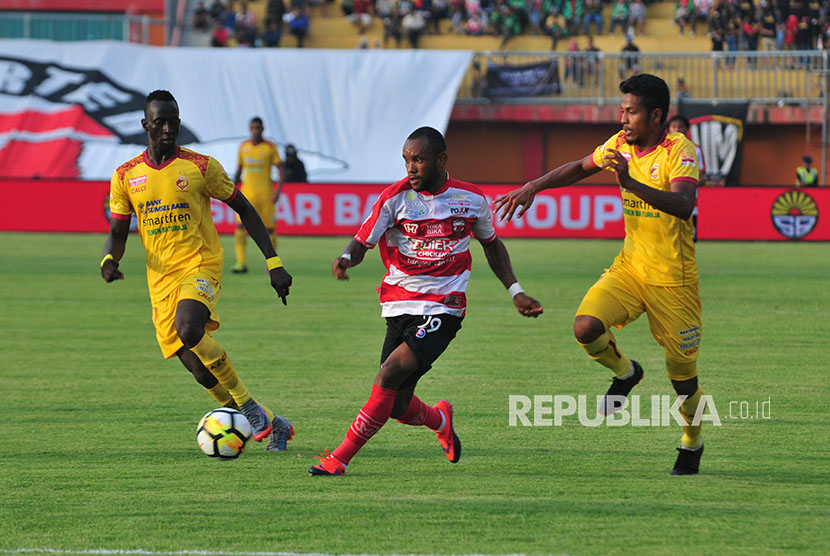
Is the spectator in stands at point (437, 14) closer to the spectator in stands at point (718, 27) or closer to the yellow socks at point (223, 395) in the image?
the spectator in stands at point (718, 27)

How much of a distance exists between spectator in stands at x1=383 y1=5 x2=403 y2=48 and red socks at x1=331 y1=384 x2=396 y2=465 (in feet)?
106

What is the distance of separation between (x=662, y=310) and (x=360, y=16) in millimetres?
33213

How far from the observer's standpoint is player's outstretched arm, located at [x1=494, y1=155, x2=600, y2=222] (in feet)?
20.1

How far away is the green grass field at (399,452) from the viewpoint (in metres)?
4.95

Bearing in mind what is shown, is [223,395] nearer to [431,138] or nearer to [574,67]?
[431,138]

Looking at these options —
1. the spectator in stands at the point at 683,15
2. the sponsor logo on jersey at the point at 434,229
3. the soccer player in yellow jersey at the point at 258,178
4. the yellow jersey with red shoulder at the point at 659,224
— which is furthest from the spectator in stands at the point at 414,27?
the sponsor logo on jersey at the point at 434,229

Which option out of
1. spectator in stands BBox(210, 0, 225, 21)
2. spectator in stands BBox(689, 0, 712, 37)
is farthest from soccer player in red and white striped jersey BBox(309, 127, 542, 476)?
spectator in stands BBox(210, 0, 225, 21)

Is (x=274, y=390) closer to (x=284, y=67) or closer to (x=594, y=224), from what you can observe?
(x=594, y=224)

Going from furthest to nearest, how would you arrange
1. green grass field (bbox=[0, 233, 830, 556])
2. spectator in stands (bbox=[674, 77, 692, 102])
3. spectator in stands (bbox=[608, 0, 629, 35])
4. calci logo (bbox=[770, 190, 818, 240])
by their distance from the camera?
spectator in stands (bbox=[608, 0, 629, 35]) < spectator in stands (bbox=[674, 77, 692, 102]) < calci logo (bbox=[770, 190, 818, 240]) < green grass field (bbox=[0, 233, 830, 556])

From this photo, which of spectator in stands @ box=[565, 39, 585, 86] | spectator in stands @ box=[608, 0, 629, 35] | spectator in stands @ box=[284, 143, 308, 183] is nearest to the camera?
spectator in stands @ box=[284, 143, 308, 183]

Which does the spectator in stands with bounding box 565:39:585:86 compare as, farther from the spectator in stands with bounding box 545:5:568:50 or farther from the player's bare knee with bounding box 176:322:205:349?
the player's bare knee with bounding box 176:322:205:349

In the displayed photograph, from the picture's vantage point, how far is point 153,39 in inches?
1476

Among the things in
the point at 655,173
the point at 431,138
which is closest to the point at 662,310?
the point at 655,173

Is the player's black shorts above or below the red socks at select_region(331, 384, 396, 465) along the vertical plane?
above
